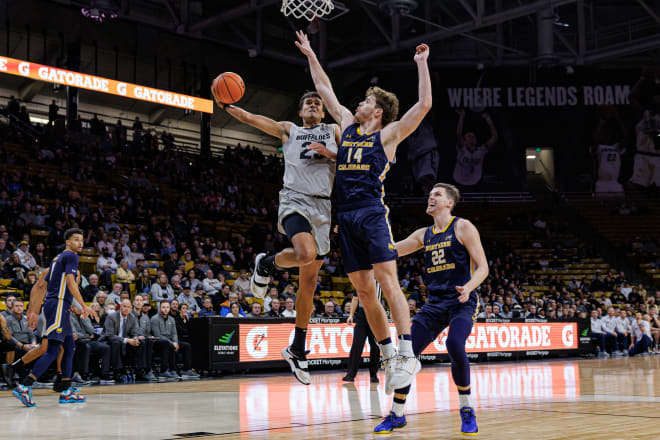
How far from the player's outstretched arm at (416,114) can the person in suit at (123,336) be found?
25.5ft

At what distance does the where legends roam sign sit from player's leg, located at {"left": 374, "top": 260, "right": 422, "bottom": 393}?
1010 inches

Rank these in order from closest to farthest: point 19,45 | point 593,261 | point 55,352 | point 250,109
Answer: point 55,352
point 19,45
point 593,261
point 250,109

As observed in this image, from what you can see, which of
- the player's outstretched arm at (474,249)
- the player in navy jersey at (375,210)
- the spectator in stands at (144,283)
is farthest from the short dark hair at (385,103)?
the spectator in stands at (144,283)

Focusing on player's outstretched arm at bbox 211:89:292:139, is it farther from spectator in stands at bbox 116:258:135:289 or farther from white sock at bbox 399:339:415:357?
spectator in stands at bbox 116:258:135:289

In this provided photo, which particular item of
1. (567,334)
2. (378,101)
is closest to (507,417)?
(378,101)

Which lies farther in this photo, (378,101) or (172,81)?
(172,81)

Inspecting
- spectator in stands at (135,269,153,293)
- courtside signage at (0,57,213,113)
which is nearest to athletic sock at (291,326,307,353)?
spectator in stands at (135,269,153,293)

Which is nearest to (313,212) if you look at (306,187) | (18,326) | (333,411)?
(306,187)

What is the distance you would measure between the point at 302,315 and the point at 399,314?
1223mm

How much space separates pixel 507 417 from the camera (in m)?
6.11

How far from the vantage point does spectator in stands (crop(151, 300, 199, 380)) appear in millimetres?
12367

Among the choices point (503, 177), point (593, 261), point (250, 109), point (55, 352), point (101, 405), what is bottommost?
point (101, 405)

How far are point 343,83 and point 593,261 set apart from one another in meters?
12.2

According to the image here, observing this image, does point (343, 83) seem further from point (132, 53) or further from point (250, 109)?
point (132, 53)
